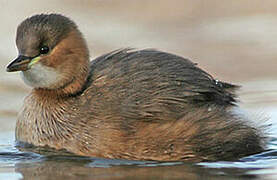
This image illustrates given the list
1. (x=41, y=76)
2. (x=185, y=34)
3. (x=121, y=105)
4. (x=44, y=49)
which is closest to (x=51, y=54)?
(x=44, y=49)

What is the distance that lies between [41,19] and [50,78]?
1.98 ft

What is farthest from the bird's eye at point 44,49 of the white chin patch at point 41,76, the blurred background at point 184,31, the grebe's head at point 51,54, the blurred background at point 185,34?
the blurred background at point 184,31

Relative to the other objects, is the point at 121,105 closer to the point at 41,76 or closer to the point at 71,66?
the point at 71,66

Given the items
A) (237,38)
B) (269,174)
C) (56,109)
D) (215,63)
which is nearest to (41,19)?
(56,109)

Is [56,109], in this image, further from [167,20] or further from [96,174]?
[167,20]

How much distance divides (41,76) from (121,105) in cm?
89

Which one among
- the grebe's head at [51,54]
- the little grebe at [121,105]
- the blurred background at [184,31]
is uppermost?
the blurred background at [184,31]

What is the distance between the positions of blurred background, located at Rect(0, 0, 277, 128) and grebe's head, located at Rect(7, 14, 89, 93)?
253cm

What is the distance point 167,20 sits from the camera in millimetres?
14977

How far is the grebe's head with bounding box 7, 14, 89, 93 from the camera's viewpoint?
9.49 m

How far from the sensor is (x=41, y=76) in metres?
9.58

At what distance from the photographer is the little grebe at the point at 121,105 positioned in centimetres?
926

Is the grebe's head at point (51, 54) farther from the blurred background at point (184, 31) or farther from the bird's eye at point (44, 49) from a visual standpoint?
the blurred background at point (184, 31)

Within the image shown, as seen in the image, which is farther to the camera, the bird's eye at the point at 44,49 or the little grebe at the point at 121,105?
the bird's eye at the point at 44,49
